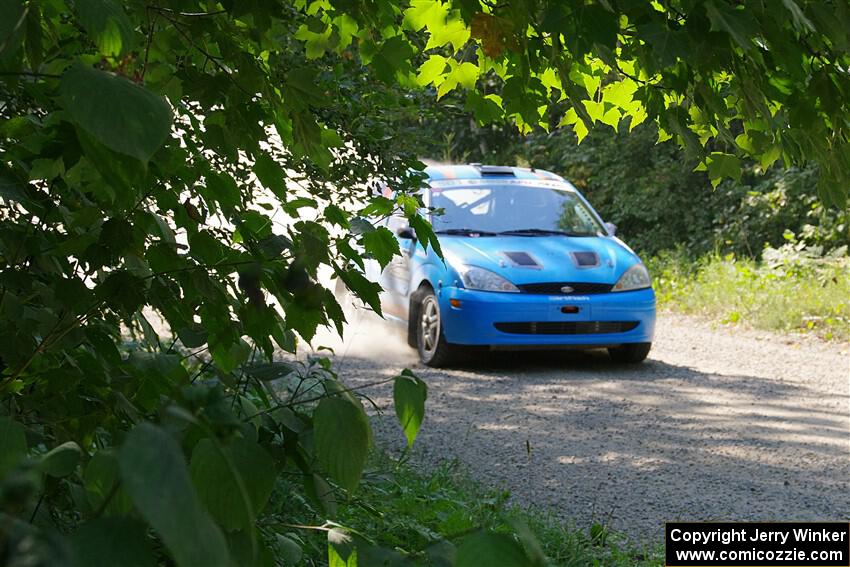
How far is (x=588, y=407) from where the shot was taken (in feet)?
26.6

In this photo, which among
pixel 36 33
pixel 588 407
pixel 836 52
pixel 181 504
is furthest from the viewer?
pixel 588 407

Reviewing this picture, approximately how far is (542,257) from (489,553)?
28.8 ft

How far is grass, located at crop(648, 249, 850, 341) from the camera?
12445mm

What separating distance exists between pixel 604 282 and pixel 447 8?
22.8ft

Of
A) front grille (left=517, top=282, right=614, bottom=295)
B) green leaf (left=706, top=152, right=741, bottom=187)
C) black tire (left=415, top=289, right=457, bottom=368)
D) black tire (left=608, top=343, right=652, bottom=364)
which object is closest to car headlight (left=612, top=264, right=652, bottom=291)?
front grille (left=517, top=282, right=614, bottom=295)

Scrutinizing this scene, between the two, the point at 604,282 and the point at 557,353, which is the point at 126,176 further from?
the point at 557,353

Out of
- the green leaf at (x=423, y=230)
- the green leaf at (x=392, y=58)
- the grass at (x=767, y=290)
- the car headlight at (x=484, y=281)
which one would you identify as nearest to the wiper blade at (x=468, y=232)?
the car headlight at (x=484, y=281)

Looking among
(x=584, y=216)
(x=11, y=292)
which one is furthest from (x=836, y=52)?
(x=584, y=216)

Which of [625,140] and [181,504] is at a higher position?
[625,140]

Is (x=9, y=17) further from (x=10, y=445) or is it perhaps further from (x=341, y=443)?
(x=341, y=443)

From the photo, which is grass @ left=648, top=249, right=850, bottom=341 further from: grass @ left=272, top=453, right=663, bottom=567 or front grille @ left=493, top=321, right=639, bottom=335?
grass @ left=272, top=453, right=663, bottom=567

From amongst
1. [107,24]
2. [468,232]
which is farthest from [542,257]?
[107,24]

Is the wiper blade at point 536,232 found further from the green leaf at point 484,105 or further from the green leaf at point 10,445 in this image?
the green leaf at point 10,445

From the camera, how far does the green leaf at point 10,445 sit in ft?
3.65
